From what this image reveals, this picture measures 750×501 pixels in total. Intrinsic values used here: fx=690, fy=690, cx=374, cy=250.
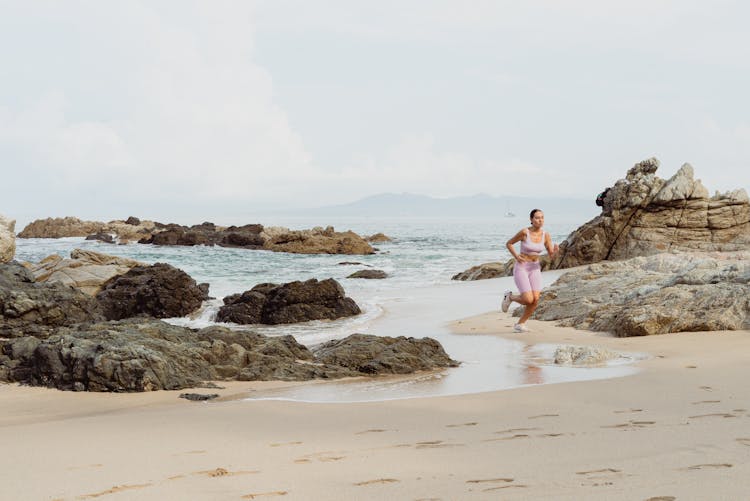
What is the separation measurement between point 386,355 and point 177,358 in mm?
2254

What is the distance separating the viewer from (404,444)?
13.5 ft

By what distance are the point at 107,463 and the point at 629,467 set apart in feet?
9.06

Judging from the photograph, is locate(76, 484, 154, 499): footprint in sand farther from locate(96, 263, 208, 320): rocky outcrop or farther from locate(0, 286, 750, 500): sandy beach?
locate(96, 263, 208, 320): rocky outcrop

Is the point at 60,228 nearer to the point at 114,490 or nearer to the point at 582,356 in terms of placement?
the point at 582,356

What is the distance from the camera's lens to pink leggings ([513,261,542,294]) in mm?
10117

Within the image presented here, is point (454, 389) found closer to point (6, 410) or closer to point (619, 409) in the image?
point (619, 409)

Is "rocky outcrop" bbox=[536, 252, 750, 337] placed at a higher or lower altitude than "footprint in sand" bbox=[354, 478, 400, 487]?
higher

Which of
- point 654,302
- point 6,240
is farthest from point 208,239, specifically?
point 654,302

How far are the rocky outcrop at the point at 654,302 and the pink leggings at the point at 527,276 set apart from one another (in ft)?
3.07

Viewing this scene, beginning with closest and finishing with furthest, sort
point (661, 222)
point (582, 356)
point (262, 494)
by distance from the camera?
point (262, 494) < point (582, 356) < point (661, 222)

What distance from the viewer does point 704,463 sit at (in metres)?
3.38

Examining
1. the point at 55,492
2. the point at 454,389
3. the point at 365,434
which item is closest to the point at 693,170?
the point at 454,389

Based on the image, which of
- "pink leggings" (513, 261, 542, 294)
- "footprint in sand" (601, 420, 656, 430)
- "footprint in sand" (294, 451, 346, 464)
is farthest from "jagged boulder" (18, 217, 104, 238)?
"footprint in sand" (601, 420, 656, 430)

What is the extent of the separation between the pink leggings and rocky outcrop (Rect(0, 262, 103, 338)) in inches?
245
